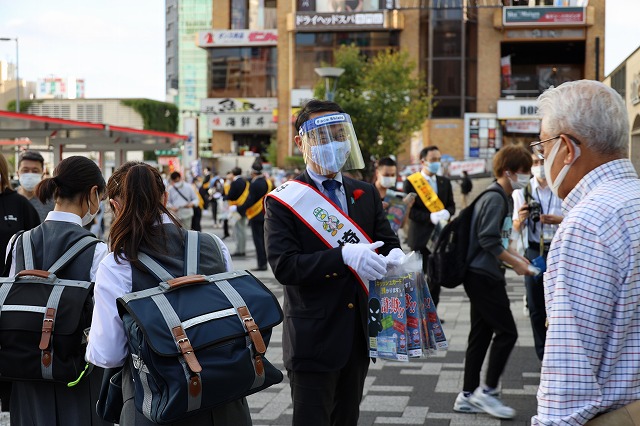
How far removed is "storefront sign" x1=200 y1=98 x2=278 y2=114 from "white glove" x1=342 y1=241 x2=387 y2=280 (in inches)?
2576

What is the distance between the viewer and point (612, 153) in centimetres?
251

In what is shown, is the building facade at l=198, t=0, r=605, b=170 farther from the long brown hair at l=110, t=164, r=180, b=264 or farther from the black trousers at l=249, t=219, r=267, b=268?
the long brown hair at l=110, t=164, r=180, b=264

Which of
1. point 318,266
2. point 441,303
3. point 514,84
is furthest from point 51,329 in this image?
point 514,84

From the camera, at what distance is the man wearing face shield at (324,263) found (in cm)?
405

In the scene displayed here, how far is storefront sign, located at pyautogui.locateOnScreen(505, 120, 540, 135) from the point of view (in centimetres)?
5303

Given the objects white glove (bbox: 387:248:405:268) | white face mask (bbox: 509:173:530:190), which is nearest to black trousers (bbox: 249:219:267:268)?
white face mask (bbox: 509:173:530:190)

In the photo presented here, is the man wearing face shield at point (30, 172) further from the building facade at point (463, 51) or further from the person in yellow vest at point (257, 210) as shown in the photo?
the building facade at point (463, 51)

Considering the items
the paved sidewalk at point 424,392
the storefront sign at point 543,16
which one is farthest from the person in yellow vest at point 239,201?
the storefront sign at point 543,16

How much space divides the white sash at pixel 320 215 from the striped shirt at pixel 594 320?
1.88 meters

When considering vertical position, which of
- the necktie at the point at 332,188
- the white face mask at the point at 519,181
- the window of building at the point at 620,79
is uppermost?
the window of building at the point at 620,79

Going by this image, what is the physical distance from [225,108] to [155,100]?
27.1 metres

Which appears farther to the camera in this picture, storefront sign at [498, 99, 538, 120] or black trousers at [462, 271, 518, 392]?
storefront sign at [498, 99, 538, 120]

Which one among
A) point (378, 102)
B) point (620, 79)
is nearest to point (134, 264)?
point (620, 79)

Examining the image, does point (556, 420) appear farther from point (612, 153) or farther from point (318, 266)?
point (318, 266)
